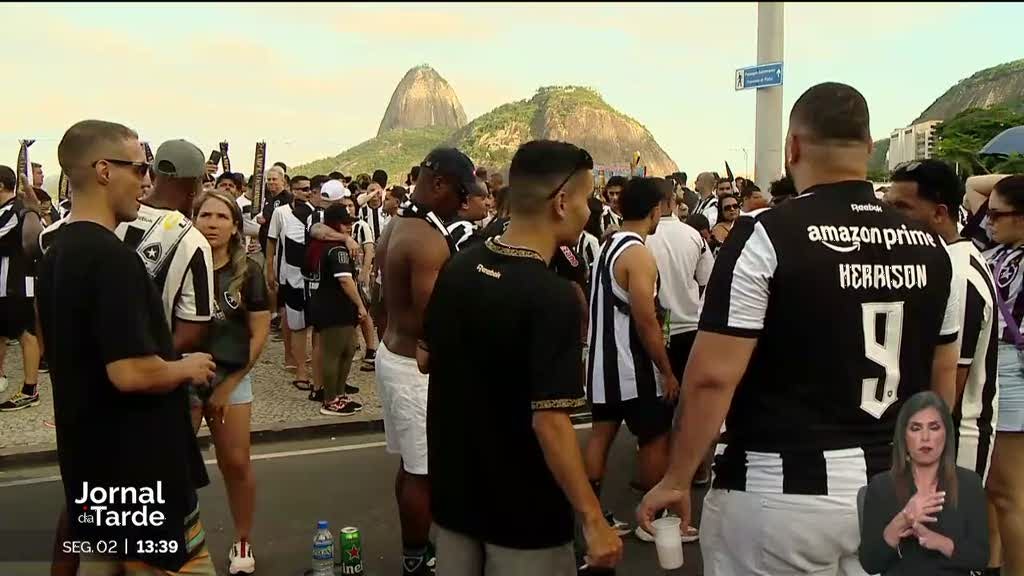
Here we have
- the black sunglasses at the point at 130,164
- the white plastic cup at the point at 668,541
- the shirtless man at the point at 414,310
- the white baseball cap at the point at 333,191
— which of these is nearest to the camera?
the white plastic cup at the point at 668,541

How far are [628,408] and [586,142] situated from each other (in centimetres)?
6096

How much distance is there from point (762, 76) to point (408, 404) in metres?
7.60

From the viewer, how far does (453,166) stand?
3920 millimetres

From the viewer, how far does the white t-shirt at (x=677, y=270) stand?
528cm

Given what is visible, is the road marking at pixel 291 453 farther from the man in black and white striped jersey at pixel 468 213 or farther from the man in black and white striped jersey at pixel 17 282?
the man in black and white striped jersey at pixel 468 213

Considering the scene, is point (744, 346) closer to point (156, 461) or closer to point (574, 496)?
point (574, 496)

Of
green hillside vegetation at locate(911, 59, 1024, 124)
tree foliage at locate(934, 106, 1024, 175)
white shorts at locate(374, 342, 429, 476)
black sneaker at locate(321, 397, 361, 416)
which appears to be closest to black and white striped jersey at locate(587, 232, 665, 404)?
white shorts at locate(374, 342, 429, 476)

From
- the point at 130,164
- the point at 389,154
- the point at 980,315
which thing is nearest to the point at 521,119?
the point at 389,154

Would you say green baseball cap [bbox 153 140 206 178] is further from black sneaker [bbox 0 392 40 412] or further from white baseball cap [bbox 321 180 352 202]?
black sneaker [bbox 0 392 40 412]

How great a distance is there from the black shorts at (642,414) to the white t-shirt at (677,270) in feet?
2.87

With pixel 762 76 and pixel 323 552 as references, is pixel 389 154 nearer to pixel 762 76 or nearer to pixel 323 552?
pixel 762 76

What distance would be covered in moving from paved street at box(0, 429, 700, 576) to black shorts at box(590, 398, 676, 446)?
0.69m

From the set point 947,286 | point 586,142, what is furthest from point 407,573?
point 586,142

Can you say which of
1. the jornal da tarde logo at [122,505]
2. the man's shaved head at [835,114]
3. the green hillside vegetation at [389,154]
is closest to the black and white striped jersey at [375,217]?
the jornal da tarde logo at [122,505]
